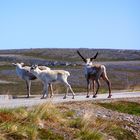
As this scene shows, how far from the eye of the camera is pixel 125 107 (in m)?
24.5

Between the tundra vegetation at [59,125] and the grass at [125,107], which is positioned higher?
the tundra vegetation at [59,125]

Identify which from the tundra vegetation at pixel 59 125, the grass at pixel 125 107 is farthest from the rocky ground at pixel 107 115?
the grass at pixel 125 107

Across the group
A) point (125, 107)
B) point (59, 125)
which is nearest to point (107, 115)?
point (125, 107)

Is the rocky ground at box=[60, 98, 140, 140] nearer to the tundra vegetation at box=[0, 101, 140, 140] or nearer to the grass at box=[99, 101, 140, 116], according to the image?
the tundra vegetation at box=[0, 101, 140, 140]

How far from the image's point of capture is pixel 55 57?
133625 millimetres

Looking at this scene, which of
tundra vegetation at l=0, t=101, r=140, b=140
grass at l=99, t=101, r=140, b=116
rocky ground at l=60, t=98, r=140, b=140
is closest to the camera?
tundra vegetation at l=0, t=101, r=140, b=140

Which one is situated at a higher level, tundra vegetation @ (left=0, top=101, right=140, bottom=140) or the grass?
tundra vegetation @ (left=0, top=101, right=140, bottom=140)

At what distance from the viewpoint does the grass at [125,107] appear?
2377 cm

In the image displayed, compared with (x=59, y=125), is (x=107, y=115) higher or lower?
lower

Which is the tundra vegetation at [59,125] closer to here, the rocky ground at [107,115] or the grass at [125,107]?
the rocky ground at [107,115]

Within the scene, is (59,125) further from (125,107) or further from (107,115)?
(125,107)

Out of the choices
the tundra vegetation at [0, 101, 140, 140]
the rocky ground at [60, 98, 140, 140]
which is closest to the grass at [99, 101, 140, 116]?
the rocky ground at [60, 98, 140, 140]

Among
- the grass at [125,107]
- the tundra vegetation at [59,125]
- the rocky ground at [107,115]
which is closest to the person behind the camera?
the tundra vegetation at [59,125]

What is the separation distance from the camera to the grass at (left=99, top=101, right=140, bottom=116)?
23.8 m
